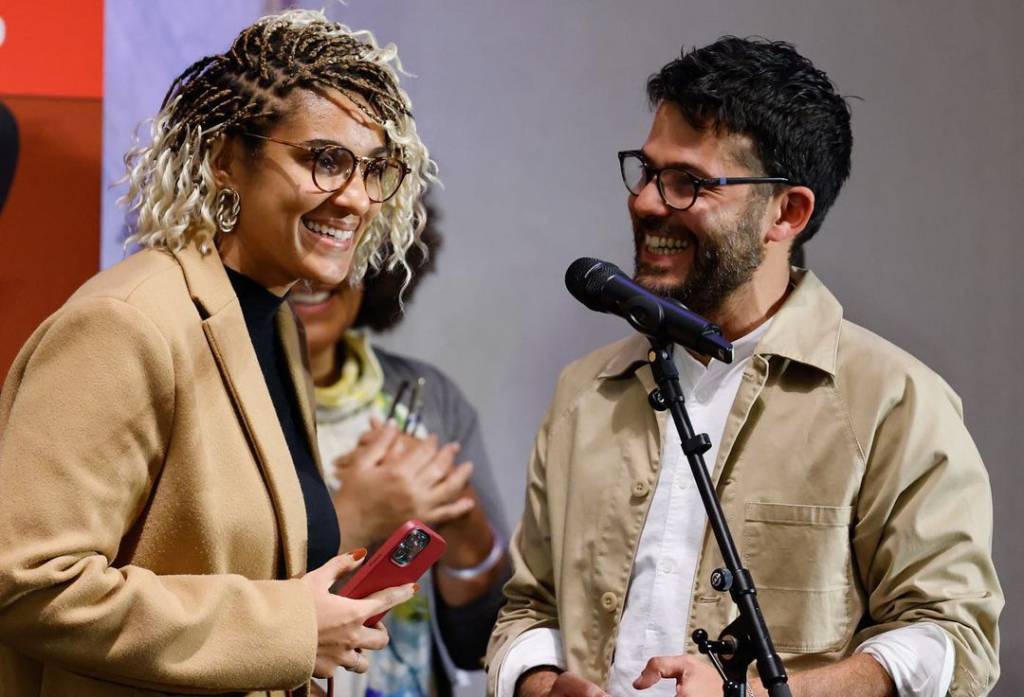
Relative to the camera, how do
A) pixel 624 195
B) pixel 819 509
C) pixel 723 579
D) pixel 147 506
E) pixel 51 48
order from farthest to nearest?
pixel 624 195 → pixel 51 48 → pixel 819 509 → pixel 147 506 → pixel 723 579

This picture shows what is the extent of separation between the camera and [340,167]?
214cm

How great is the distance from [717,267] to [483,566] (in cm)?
111

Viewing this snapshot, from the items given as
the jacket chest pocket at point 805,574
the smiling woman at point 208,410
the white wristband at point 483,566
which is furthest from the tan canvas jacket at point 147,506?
the white wristband at point 483,566

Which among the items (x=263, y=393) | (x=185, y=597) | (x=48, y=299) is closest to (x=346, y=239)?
(x=263, y=393)

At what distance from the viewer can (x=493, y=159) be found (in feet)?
10.4

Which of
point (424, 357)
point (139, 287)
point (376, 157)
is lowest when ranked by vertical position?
point (424, 357)

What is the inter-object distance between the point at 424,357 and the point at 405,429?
0.58ft

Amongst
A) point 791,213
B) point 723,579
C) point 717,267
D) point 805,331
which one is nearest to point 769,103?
point 791,213

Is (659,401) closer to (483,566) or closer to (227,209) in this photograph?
(227,209)

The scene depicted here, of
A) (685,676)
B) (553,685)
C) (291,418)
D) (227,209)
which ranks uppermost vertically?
(227,209)

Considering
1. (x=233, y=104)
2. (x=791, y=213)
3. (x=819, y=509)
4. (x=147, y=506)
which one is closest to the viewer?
(x=147, y=506)

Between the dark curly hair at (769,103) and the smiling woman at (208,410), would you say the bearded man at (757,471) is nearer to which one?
the dark curly hair at (769,103)

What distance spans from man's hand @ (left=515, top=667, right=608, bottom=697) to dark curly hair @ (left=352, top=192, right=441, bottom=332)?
1.04 meters

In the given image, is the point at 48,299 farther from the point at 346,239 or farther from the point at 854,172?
the point at 854,172
